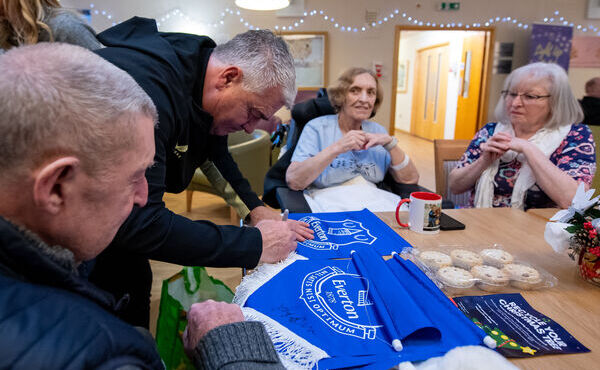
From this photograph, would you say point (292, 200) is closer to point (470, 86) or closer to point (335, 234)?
point (335, 234)

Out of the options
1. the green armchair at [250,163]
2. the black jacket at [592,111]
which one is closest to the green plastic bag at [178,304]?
the green armchair at [250,163]

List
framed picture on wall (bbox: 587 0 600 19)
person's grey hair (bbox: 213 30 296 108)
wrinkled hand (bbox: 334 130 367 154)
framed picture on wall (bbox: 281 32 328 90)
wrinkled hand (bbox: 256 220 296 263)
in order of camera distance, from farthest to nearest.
→ 1. framed picture on wall (bbox: 587 0 600 19)
2. framed picture on wall (bbox: 281 32 328 90)
3. wrinkled hand (bbox: 334 130 367 154)
4. person's grey hair (bbox: 213 30 296 108)
5. wrinkled hand (bbox: 256 220 296 263)

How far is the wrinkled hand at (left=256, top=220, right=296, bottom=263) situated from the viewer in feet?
3.37

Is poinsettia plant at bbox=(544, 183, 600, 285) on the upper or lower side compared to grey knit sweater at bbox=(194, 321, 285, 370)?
upper

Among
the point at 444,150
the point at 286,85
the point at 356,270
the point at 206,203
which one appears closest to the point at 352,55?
the point at 206,203

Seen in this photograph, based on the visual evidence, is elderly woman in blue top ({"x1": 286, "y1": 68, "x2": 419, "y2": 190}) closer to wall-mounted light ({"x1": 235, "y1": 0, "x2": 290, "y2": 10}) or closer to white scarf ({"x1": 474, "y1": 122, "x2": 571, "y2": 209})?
white scarf ({"x1": 474, "y1": 122, "x2": 571, "y2": 209})

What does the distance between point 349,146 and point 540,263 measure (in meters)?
1.03

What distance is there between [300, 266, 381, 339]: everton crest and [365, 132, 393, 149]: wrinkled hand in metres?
1.12

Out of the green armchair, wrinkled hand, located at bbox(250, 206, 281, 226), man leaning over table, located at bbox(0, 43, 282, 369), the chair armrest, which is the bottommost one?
the green armchair

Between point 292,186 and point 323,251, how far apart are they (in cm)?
97

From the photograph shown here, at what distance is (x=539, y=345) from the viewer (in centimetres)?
69

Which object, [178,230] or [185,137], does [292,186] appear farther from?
[178,230]

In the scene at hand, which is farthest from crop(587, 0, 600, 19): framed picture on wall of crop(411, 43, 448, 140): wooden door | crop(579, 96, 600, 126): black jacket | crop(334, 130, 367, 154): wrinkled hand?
crop(334, 130, 367, 154): wrinkled hand

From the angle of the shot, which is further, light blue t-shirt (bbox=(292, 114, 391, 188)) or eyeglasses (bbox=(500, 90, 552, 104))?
light blue t-shirt (bbox=(292, 114, 391, 188))
